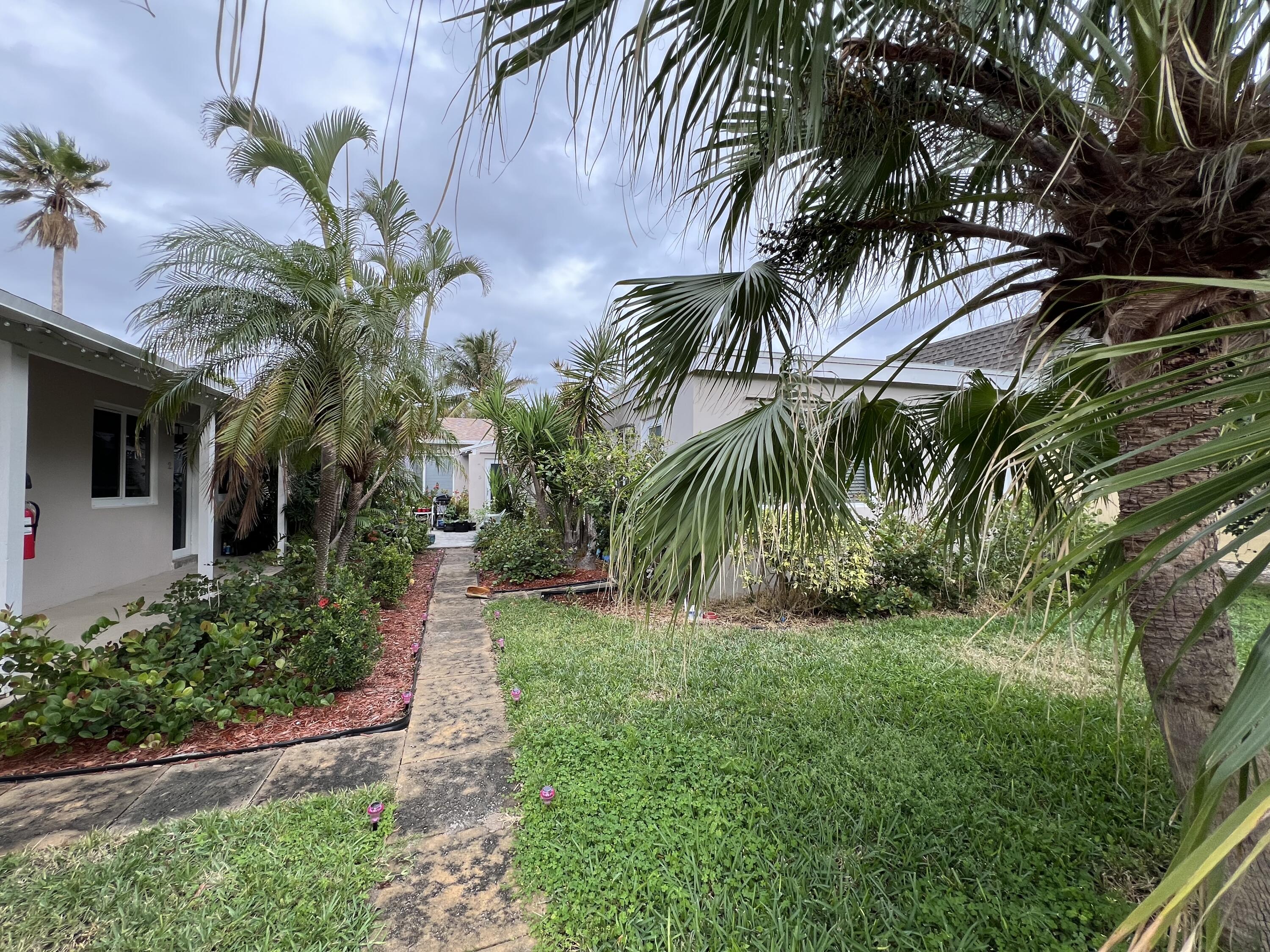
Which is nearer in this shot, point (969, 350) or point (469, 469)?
point (969, 350)

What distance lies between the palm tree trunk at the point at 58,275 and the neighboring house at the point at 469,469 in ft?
46.5

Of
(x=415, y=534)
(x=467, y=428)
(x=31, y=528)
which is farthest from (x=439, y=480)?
(x=31, y=528)

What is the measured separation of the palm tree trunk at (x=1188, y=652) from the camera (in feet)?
6.37

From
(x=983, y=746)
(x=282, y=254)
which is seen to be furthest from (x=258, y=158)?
(x=983, y=746)

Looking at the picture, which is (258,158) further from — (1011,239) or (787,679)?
(787,679)

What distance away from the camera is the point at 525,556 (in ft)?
28.0

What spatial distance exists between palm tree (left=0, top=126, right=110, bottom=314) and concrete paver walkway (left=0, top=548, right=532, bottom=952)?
2392cm

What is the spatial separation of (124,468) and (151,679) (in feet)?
18.6

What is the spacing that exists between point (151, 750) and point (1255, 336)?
6178 mm

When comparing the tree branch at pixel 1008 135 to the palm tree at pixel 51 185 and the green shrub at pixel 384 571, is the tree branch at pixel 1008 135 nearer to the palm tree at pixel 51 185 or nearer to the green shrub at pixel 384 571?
the green shrub at pixel 384 571

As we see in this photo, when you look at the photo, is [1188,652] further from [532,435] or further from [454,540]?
[454,540]

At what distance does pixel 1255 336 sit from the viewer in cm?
209

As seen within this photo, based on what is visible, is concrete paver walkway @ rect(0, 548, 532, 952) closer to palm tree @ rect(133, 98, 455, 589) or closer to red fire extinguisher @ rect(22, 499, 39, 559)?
palm tree @ rect(133, 98, 455, 589)

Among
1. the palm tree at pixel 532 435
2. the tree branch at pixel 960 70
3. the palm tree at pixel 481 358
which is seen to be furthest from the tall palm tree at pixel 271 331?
the palm tree at pixel 481 358
